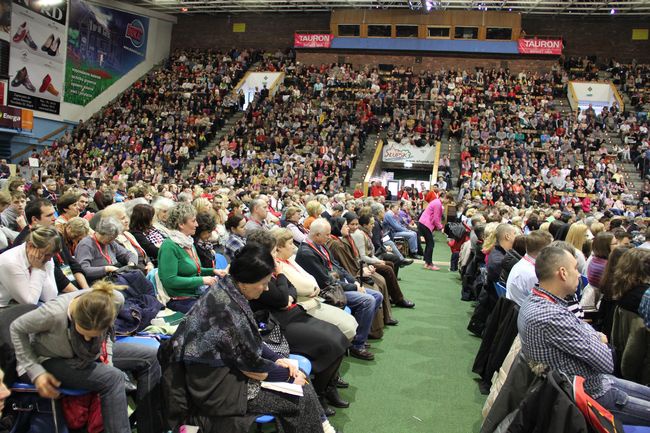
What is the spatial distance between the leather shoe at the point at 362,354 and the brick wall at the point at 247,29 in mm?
23340

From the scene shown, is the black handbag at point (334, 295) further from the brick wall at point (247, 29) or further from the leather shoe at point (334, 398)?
the brick wall at point (247, 29)

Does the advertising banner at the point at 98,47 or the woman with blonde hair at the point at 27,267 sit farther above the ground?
the advertising banner at the point at 98,47

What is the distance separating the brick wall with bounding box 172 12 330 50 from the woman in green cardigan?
23.7 m

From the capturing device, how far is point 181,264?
3793 mm

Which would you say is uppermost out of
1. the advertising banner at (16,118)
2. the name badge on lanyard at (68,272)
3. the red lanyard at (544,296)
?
the advertising banner at (16,118)

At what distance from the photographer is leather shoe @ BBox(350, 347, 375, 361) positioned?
4684mm

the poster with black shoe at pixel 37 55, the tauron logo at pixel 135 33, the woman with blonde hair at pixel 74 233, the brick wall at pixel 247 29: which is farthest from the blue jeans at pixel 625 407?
the tauron logo at pixel 135 33

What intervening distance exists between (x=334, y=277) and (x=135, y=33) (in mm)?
23584

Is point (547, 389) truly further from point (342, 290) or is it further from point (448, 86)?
point (448, 86)

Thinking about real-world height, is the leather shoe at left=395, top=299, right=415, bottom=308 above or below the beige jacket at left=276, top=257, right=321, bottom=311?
below

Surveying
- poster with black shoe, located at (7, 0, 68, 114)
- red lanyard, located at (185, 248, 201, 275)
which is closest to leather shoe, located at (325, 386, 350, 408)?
red lanyard, located at (185, 248, 201, 275)

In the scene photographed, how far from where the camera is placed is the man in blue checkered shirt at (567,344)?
105 inches

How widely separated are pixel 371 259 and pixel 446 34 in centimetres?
1977

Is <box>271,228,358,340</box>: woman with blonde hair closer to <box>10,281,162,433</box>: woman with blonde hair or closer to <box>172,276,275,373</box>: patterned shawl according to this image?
<box>172,276,275,373</box>: patterned shawl
